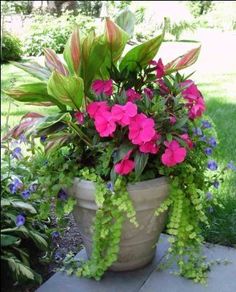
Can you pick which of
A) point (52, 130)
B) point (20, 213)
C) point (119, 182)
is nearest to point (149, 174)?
point (119, 182)

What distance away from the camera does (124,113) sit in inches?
69.0

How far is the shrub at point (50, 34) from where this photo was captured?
264 inches

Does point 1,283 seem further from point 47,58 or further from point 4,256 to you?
point 47,58

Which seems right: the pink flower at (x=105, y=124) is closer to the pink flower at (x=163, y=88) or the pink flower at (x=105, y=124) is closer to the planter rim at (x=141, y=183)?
the planter rim at (x=141, y=183)

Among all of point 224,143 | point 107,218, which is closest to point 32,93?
point 107,218

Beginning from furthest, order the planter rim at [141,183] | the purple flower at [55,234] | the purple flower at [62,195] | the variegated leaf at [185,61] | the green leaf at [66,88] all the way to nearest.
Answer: the purple flower at [55,234] < the variegated leaf at [185,61] < the purple flower at [62,195] < the planter rim at [141,183] < the green leaf at [66,88]

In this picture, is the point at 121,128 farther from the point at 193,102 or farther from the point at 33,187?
the point at 33,187

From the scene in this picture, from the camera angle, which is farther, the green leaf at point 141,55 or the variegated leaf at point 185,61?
the variegated leaf at point 185,61

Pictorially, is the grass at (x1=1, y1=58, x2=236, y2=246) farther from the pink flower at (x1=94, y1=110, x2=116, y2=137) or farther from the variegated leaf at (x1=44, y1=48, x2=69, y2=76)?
the pink flower at (x1=94, y1=110, x2=116, y2=137)

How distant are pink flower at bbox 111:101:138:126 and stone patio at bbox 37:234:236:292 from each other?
74 cm

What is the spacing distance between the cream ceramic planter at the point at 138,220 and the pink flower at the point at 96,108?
0.28m

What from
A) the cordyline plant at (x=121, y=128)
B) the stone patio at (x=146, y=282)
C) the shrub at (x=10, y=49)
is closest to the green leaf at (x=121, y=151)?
the cordyline plant at (x=121, y=128)

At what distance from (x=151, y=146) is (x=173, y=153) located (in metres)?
0.09

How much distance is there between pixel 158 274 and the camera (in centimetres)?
209
